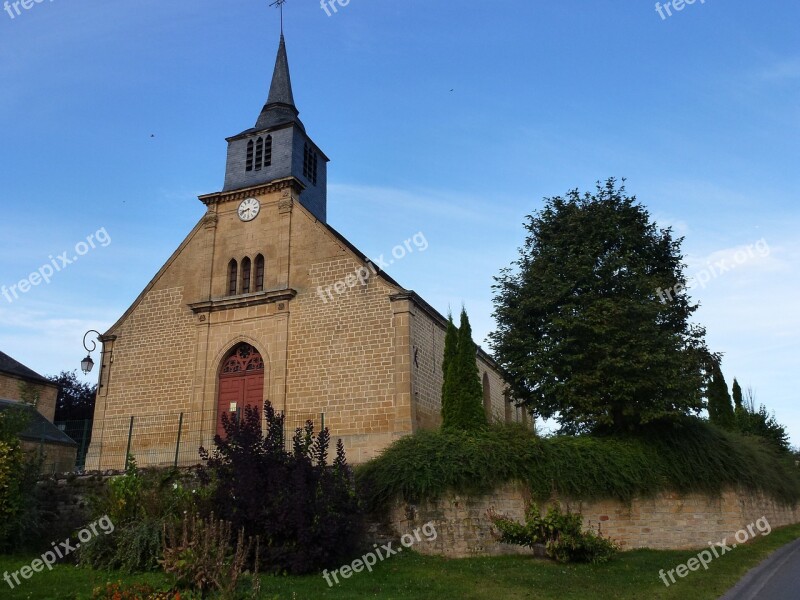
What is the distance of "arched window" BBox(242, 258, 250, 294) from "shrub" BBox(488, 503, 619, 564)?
39.7ft

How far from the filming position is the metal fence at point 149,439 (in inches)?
794

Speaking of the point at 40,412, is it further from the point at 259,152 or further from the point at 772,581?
the point at 772,581

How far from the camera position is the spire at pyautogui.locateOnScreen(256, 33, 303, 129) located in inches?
981

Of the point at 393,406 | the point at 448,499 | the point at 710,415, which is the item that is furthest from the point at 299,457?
the point at 710,415

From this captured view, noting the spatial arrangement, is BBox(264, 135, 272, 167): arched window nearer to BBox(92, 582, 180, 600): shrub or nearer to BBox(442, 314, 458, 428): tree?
BBox(442, 314, 458, 428): tree

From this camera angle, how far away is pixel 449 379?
1706 cm

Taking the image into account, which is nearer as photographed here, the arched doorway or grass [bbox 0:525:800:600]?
grass [bbox 0:525:800:600]

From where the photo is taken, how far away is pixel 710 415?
2752cm

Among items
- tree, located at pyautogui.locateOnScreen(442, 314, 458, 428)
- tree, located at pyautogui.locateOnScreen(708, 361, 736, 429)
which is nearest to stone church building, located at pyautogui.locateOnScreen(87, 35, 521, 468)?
tree, located at pyautogui.locateOnScreen(442, 314, 458, 428)

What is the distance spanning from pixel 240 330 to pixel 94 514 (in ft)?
27.3

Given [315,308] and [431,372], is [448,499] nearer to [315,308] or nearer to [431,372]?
[431,372]

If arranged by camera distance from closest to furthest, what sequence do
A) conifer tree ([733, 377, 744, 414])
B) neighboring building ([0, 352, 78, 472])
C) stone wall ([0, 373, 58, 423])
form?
neighboring building ([0, 352, 78, 472]) < stone wall ([0, 373, 58, 423]) < conifer tree ([733, 377, 744, 414])

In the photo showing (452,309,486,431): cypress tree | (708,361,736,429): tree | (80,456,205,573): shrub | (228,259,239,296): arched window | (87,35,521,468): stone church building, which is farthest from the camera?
(708,361,736,429): tree

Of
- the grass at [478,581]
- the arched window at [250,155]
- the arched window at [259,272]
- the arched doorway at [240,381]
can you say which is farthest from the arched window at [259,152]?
the grass at [478,581]
